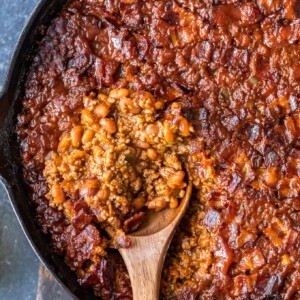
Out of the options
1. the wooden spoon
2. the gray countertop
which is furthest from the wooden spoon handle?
the gray countertop

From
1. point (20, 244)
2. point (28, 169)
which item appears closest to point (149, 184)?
point (28, 169)

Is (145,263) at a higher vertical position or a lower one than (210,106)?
lower

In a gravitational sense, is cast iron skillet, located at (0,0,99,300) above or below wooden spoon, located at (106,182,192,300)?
above

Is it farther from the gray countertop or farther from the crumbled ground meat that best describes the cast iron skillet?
the gray countertop

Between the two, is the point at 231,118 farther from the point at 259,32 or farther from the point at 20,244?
the point at 20,244

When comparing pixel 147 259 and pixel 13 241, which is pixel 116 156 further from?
pixel 13 241

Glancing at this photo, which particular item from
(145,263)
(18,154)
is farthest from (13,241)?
(145,263)
